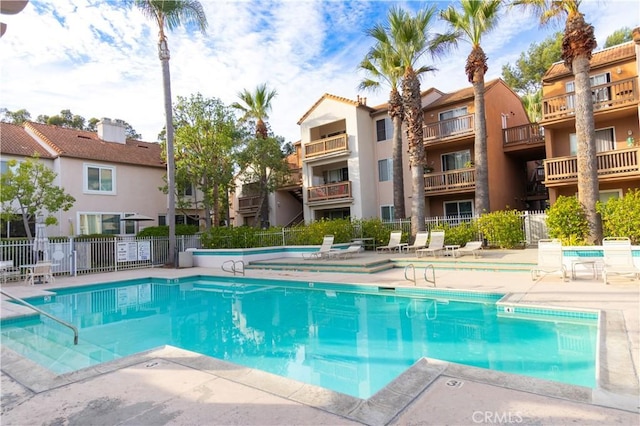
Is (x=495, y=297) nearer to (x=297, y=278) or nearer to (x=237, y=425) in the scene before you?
(x=297, y=278)

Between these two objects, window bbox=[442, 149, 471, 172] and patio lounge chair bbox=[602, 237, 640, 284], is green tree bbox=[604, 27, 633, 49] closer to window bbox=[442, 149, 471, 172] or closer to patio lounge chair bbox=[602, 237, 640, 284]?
window bbox=[442, 149, 471, 172]

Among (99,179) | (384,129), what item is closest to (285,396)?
(99,179)

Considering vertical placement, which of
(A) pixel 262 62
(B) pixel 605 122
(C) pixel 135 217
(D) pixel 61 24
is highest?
(A) pixel 262 62

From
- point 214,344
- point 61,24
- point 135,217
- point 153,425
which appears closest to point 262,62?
point 61,24

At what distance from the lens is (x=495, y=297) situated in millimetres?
8922

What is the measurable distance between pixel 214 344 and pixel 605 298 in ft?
26.2

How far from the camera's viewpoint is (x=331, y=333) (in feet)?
25.1

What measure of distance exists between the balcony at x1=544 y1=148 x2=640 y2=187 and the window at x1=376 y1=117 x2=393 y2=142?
32.3 feet

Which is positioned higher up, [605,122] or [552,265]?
[605,122]

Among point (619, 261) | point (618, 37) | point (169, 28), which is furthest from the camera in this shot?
point (618, 37)

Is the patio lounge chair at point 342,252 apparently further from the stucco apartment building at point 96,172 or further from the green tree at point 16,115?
the green tree at point 16,115

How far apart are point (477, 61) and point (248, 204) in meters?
18.9

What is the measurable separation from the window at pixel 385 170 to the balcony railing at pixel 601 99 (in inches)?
361

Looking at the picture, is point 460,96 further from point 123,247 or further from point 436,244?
point 123,247
